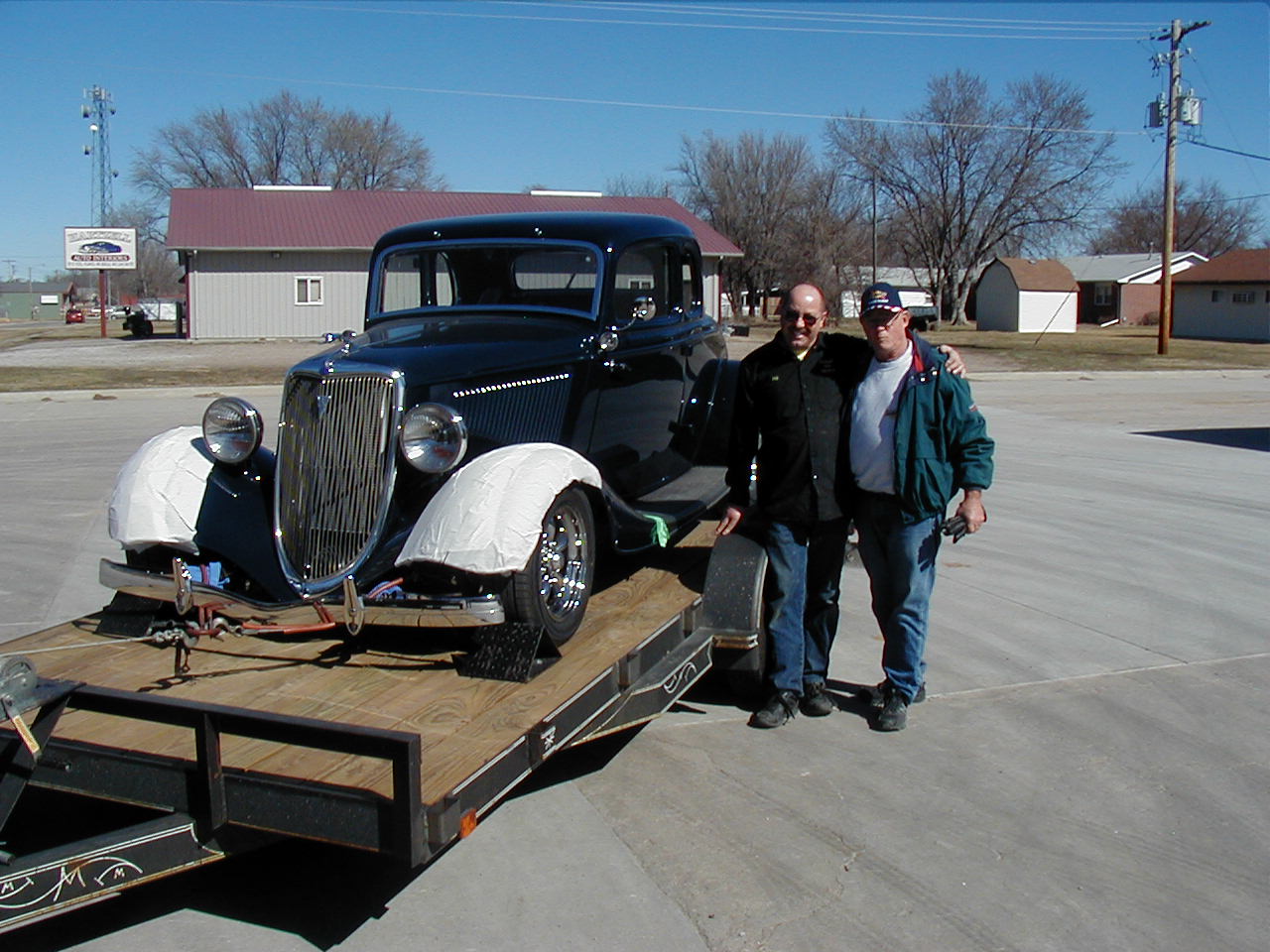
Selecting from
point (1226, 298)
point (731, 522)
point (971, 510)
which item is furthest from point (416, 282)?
point (1226, 298)

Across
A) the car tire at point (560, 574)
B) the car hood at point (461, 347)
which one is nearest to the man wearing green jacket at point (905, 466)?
the car tire at point (560, 574)

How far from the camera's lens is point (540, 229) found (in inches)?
241

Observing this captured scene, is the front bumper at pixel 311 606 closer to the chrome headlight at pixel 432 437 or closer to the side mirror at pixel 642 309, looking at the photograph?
the chrome headlight at pixel 432 437

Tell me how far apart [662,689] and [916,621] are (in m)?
1.30

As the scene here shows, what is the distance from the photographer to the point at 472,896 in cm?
369

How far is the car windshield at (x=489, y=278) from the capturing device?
5.93m

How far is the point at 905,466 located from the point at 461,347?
190cm

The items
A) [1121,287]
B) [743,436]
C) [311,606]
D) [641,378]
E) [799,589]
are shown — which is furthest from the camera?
[1121,287]

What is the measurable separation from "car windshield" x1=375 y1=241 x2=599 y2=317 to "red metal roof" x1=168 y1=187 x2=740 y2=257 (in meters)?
31.4

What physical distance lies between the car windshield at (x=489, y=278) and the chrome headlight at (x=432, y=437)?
4.49ft

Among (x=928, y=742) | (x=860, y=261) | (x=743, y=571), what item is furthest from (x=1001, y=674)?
(x=860, y=261)

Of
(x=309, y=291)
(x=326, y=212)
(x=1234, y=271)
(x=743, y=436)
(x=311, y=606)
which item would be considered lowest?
(x=311, y=606)

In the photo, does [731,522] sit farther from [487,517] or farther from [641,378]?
[487,517]

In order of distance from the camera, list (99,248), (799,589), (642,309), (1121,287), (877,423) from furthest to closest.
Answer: (1121,287)
(99,248)
(642,309)
(799,589)
(877,423)
